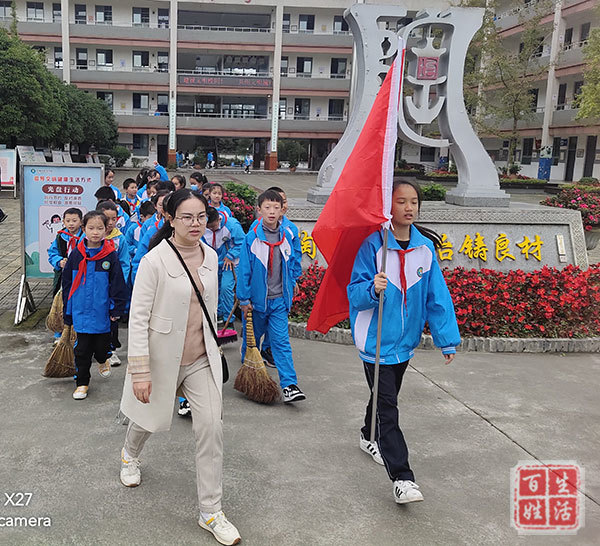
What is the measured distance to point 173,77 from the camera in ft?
123

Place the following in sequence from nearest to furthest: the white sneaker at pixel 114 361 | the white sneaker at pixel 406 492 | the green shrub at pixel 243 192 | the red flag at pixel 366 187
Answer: the white sneaker at pixel 406 492, the red flag at pixel 366 187, the white sneaker at pixel 114 361, the green shrub at pixel 243 192

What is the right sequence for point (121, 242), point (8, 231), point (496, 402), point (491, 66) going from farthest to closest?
point (491, 66), point (8, 231), point (121, 242), point (496, 402)

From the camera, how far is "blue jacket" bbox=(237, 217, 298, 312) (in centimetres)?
454

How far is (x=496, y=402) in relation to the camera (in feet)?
14.9

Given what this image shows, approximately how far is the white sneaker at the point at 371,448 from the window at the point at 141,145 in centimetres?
3831

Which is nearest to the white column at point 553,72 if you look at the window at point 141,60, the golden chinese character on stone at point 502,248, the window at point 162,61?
the window at point 162,61

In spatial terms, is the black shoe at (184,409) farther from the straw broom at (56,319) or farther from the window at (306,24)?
the window at (306,24)

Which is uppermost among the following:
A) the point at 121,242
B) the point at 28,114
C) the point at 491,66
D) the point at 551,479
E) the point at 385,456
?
the point at 491,66

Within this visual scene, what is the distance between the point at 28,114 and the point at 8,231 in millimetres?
10283

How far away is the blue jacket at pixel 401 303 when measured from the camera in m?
3.13

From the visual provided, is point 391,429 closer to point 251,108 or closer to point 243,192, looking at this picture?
point 243,192

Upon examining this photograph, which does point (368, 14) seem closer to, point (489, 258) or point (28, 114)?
point (489, 258)

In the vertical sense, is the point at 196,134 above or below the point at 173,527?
above

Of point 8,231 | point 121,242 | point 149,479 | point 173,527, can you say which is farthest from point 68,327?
point 8,231
